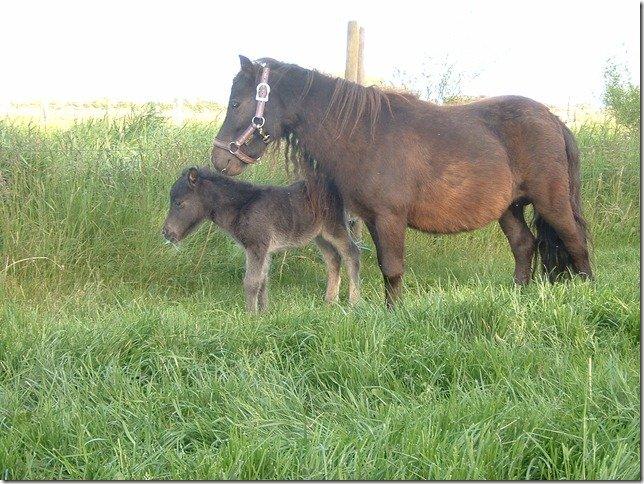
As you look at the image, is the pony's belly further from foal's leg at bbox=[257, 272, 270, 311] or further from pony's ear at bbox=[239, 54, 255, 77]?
pony's ear at bbox=[239, 54, 255, 77]

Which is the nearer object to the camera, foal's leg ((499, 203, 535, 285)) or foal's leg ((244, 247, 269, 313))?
foal's leg ((244, 247, 269, 313))

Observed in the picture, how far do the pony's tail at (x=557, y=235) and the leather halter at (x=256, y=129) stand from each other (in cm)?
288

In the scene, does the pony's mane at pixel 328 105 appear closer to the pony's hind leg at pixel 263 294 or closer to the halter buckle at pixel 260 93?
the halter buckle at pixel 260 93

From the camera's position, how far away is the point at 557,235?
7.04 meters

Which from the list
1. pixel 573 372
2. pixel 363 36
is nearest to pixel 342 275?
pixel 363 36

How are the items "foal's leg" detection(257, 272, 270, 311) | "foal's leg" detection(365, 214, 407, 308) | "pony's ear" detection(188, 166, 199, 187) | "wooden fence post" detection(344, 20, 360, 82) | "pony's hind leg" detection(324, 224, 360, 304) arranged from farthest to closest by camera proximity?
"wooden fence post" detection(344, 20, 360, 82) < "pony's hind leg" detection(324, 224, 360, 304) < "pony's ear" detection(188, 166, 199, 187) < "foal's leg" detection(257, 272, 270, 311) < "foal's leg" detection(365, 214, 407, 308)

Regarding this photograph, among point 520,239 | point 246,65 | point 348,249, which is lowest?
point 348,249

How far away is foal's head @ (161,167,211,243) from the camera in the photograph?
7367mm

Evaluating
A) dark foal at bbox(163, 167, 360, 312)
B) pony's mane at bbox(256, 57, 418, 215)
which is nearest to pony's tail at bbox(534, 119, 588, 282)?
pony's mane at bbox(256, 57, 418, 215)

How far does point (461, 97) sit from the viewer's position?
11289 millimetres

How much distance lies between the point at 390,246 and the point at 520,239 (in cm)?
185

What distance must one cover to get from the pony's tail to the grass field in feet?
A: 1.88

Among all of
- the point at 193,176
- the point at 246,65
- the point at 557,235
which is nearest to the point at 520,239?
the point at 557,235

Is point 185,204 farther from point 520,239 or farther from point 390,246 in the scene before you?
point 520,239
